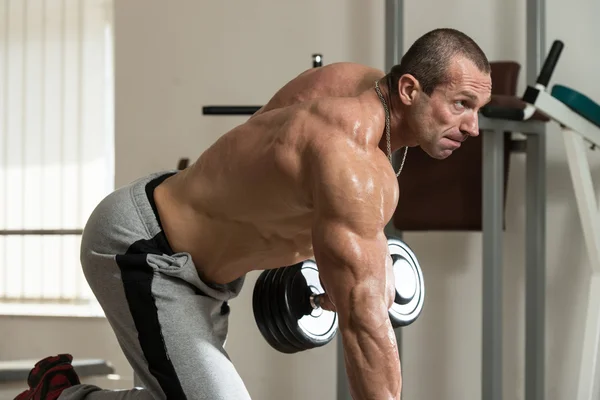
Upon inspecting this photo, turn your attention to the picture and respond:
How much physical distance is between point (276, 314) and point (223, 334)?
0.14 m

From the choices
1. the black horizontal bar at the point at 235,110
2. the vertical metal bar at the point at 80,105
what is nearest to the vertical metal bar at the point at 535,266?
the black horizontal bar at the point at 235,110

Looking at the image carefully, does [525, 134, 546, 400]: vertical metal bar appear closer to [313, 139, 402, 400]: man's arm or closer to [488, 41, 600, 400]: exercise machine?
[488, 41, 600, 400]: exercise machine

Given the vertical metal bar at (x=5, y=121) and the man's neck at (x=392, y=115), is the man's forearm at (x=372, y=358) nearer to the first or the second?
the man's neck at (x=392, y=115)

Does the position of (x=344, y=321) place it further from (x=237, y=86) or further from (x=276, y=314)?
(x=237, y=86)

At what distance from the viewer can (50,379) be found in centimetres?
187

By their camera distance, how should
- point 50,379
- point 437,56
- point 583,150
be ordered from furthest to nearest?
point 583,150
point 50,379
point 437,56

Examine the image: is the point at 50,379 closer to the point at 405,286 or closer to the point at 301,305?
the point at 301,305

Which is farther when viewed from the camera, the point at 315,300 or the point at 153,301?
the point at 315,300

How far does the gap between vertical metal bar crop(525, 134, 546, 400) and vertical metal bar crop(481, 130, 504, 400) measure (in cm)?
33

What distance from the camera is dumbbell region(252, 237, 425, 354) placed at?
1.88 metres

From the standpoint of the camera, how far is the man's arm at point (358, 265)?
128cm

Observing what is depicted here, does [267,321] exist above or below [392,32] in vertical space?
below

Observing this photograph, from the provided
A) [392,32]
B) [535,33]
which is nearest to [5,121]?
[392,32]

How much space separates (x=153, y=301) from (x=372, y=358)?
514mm
